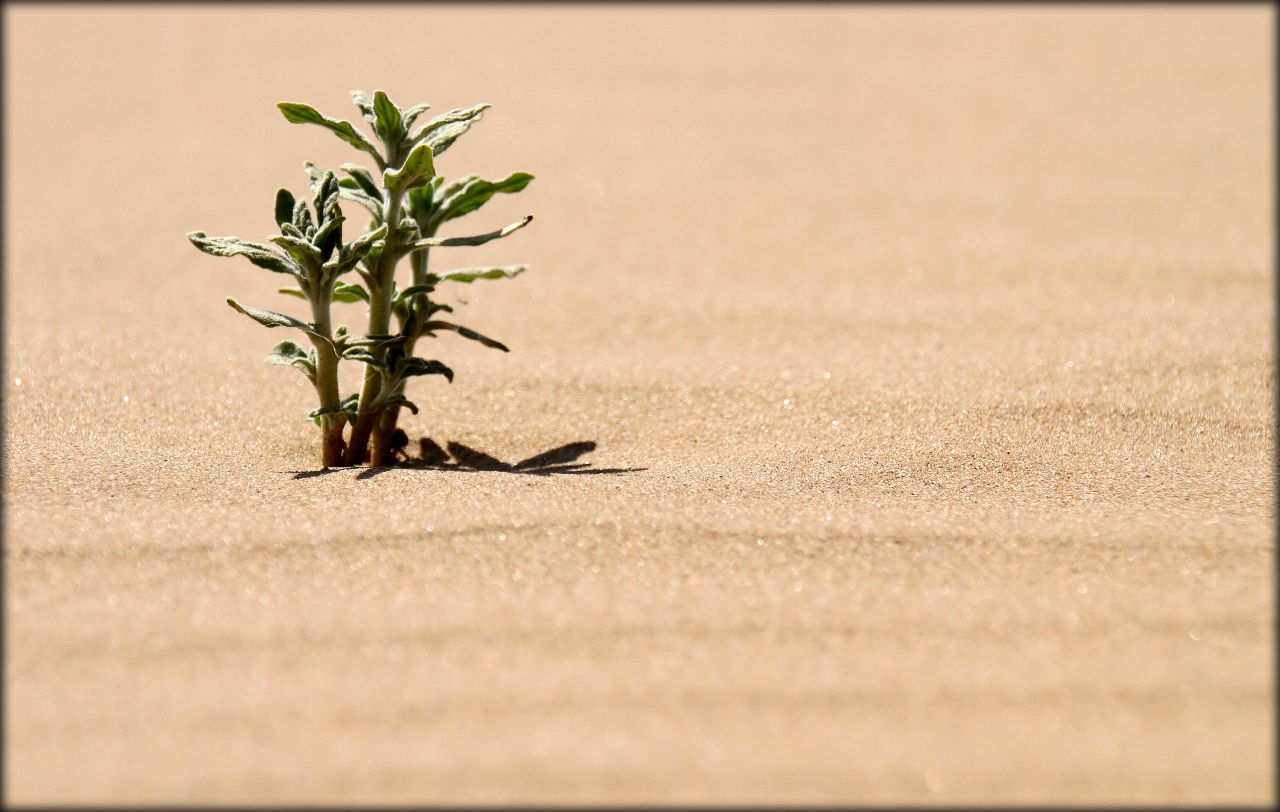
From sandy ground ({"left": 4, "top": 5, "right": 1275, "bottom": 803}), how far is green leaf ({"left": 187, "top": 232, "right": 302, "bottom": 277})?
1.27 feet

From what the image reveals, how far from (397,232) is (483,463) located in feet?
1.75

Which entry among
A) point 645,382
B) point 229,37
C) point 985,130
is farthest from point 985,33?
point 645,382

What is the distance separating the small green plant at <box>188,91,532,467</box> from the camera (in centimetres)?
238

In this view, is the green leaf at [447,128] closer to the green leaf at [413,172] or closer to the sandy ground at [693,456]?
the green leaf at [413,172]

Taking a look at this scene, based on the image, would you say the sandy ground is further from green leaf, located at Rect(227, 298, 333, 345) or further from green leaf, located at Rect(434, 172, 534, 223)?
green leaf, located at Rect(434, 172, 534, 223)

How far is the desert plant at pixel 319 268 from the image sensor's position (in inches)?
92.7

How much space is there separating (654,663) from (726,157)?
3339 millimetres

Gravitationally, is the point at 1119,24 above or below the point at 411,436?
above

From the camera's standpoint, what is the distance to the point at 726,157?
4.86 metres

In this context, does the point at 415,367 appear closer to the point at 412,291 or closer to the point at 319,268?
the point at 412,291

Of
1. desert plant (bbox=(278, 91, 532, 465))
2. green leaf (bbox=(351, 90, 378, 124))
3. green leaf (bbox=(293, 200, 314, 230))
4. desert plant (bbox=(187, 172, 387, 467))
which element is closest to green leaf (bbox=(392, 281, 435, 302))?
desert plant (bbox=(278, 91, 532, 465))

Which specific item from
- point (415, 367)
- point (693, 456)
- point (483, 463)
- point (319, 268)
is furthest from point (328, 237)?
point (693, 456)

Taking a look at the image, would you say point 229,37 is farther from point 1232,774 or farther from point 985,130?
point 1232,774

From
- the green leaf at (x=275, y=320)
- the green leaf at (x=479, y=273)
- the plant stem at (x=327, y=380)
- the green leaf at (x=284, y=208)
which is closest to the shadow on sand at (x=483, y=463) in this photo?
the plant stem at (x=327, y=380)
